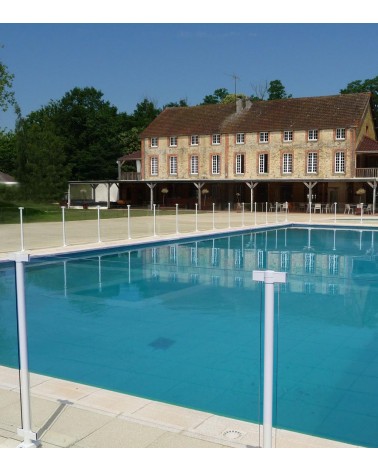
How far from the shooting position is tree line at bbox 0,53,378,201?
49531 mm

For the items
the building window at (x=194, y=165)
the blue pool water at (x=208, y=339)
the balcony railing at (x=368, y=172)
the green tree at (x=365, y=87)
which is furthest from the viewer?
the green tree at (x=365, y=87)

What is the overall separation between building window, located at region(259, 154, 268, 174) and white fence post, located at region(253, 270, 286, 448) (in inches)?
1625

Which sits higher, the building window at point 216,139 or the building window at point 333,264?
the building window at point 216,139

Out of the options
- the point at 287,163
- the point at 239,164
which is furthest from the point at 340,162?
the point at 239,164

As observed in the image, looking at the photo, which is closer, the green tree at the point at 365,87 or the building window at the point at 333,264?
the building window at the point at 333,264

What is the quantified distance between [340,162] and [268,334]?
39324 mm

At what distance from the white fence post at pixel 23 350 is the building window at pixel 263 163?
4108 cm

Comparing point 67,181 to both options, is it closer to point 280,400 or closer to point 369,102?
point 369,102

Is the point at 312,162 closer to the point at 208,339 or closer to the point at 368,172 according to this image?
the point at 368,172

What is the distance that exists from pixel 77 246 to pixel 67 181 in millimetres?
36802

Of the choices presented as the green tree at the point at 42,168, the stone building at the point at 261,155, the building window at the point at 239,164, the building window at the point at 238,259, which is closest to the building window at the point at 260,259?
the building window at the point at 238,259

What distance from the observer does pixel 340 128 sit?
4066cm

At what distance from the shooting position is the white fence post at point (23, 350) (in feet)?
11.9

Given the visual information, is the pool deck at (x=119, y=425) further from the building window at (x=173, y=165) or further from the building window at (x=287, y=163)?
the building window at (x=173, y=165)
